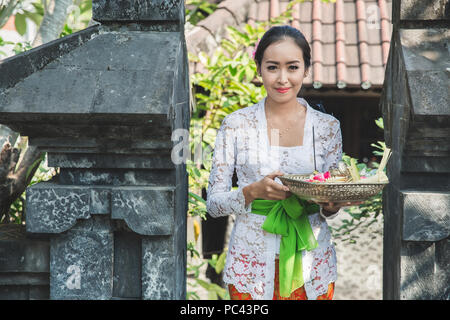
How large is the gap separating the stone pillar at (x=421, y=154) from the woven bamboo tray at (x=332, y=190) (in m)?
0.33

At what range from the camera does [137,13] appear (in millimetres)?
2277

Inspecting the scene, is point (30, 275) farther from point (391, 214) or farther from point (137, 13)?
point (391, 214)

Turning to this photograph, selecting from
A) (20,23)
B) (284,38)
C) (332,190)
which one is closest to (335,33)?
(20,23)

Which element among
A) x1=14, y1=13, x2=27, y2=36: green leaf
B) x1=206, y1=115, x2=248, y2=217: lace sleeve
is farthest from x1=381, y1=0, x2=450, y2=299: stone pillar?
x1=14, y1=13, x2=27, y2=36: green leaf

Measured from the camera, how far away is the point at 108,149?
2.18m

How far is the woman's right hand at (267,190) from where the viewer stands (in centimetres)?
199

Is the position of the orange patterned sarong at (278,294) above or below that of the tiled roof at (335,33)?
below

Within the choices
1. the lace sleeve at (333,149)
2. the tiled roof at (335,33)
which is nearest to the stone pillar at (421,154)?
the lace sleeve at (333,149)

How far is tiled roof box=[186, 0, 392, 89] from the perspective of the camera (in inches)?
213

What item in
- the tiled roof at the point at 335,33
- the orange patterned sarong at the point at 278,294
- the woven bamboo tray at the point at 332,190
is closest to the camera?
the woven bamboo tray at the point at 332,190

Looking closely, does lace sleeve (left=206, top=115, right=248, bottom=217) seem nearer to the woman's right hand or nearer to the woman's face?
the woman's right hand

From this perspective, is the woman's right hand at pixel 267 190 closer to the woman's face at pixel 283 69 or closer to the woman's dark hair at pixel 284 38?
the woman's face at pixel 283 69

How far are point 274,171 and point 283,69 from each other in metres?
0.43

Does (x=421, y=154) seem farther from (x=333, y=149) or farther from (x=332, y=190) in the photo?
(x=332, y=190)
